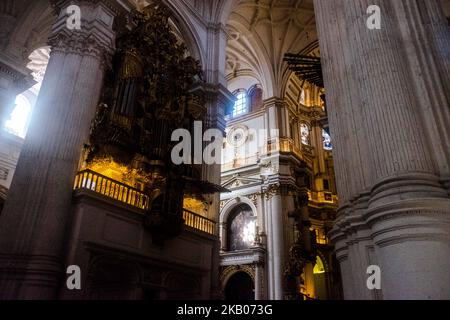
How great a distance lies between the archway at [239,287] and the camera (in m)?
17.1

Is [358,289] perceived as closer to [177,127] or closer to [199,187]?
[199,187]

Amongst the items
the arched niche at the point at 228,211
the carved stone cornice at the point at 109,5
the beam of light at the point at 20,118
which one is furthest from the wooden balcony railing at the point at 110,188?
the beam of light at the point at 20,118

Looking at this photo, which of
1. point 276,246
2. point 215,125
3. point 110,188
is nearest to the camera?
point 110,188

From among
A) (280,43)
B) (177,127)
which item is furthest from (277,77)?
(177,127)

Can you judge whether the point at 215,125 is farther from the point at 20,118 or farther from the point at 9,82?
the point at 20,118

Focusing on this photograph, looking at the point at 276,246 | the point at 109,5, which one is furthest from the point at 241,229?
the point at 109,5

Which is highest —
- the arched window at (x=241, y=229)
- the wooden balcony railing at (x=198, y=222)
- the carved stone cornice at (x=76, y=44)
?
the carved stone cornice at (x=76, y=44)

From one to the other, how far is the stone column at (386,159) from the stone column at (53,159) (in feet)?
16.7

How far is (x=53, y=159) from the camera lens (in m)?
7.04

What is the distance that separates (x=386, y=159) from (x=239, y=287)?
14.8m

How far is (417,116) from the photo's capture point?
4504 millimetres

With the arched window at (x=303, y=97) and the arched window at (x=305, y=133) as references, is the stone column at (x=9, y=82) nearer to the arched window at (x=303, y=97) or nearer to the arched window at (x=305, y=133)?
the arched window at (x=305, y=133)

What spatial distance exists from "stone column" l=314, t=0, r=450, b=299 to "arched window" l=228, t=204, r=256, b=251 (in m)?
13.1
